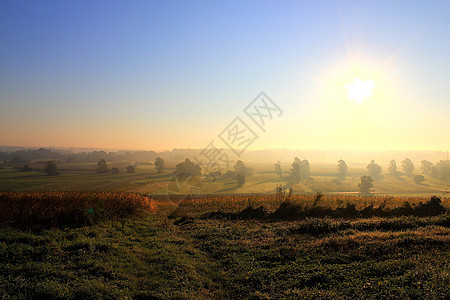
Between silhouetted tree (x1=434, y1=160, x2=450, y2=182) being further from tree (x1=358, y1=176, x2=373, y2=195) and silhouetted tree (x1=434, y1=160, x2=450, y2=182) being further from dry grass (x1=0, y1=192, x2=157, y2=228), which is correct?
dry grass (x1=0, y1=192, x2=157, y2=228)

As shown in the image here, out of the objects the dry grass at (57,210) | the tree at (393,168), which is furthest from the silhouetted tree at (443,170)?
the dry grass at (57,210)

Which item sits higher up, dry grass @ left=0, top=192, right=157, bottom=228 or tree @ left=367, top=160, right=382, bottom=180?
dry grass @ left=0, top=192, right=157, bottom=228

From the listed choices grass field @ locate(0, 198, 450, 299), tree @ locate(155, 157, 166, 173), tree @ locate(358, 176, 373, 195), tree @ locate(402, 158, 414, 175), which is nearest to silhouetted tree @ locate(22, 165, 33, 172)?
tree @ locate(155, 157, 166, 173)

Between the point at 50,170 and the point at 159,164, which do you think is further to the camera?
the point at 159,164

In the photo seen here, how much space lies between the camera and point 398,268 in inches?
276

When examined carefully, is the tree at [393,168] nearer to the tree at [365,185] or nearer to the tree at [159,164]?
the tree at [365,185]

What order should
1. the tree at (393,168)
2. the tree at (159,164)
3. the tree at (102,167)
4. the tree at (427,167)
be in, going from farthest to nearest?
the tree at (393,168)
the tree at (427,167)
the tree at (159,164)
the tree at (102,167)

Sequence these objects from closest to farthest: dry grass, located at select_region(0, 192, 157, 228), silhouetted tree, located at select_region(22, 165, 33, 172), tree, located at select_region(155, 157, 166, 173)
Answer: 1. dry grass, located at select_region(0, 192, 157, 228)
2. silhouetted tree, located at select_region(22, 165, 33, 172)
3. tree, located at select_region(155, 157, 166, 173)

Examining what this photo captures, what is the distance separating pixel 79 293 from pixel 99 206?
11721 mm

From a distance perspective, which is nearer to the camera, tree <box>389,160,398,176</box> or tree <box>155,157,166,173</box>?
tree <box>155,157,166,173</box>

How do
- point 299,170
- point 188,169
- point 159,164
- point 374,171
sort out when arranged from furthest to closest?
point 374,171 → point 299,170 → point 159,164 → point 188,169

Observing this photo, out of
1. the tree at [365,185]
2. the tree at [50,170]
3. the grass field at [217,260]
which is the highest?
the grass field at [217,260]

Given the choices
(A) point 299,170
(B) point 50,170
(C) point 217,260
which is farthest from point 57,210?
(A) point 299,170

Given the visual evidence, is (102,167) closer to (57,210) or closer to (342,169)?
(57,210)
